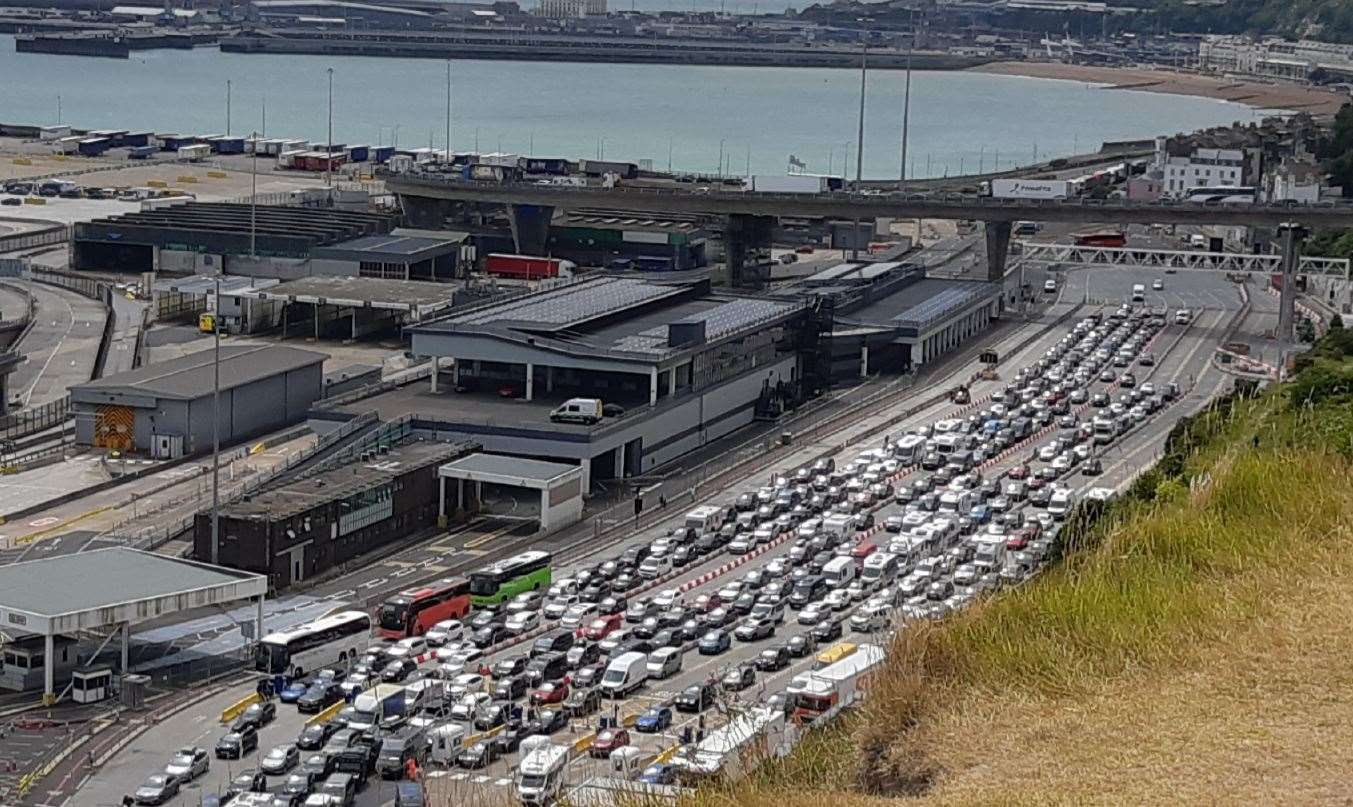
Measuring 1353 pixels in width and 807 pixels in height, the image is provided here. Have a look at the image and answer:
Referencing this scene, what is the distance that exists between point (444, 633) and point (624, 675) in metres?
0.99

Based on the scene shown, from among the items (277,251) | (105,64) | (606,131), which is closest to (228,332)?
(277,251)

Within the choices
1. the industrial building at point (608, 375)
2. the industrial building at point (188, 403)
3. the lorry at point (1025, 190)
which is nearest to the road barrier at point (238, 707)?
the industrial building at point (608, 375)

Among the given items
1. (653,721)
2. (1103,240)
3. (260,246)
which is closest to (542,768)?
(653,721)

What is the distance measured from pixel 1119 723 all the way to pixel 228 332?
12.9 meters

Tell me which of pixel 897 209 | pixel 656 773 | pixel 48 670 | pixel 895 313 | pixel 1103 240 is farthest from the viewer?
pixel 1103 240

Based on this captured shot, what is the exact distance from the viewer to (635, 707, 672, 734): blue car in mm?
6152

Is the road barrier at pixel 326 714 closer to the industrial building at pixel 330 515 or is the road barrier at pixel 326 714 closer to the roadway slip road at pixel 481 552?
the roadway slip road at pixel 481 552

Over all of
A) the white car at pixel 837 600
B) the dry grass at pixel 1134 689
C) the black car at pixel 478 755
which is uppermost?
the dry grass at pixel 1134 689

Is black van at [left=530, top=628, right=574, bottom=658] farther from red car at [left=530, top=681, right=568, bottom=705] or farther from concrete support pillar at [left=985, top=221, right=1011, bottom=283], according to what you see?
concrete support pillar at [left=985, top=221, right=1011, bottom=283]

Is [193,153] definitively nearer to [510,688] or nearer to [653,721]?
[510,688]

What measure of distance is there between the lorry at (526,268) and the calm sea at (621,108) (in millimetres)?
12725

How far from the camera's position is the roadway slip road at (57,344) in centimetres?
1242

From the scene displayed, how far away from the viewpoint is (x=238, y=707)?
22.0 feet

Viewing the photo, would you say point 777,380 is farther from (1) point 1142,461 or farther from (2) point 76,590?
(2) point 76,590
